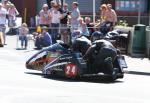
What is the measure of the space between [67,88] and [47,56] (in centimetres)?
273

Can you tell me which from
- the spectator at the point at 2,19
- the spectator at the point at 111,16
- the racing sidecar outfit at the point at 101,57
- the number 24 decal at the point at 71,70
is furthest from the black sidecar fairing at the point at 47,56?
the spectator at the point at 2,19

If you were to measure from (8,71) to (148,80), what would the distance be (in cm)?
391

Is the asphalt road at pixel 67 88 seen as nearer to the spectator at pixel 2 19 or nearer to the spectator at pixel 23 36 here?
the spectator at pixel 23 36

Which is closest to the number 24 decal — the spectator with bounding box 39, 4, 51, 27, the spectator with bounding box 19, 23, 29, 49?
the spectator with bounding box 19, 23, 29, 49

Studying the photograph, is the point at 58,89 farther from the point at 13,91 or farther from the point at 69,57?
the point at 69,57

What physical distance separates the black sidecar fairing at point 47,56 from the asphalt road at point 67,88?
251mm

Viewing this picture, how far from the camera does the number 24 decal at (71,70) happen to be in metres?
15.9

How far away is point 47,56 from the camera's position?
16.8m

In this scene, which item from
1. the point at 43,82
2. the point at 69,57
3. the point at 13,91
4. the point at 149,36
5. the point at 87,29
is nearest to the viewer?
the point at 13,91

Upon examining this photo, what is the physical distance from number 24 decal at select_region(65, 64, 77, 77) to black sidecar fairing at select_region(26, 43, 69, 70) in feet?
1.81

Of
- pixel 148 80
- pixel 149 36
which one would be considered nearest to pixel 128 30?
pixel 149 36

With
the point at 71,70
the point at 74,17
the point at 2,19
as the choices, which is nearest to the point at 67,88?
the point at 71,70

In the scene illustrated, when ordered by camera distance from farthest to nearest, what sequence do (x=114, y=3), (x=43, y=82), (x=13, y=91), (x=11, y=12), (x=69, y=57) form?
(x=114, y=3), (x=11, y=12), (x=69, y=57), (x=43, y=82), (x=13, y=91)

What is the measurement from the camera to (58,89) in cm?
1389
